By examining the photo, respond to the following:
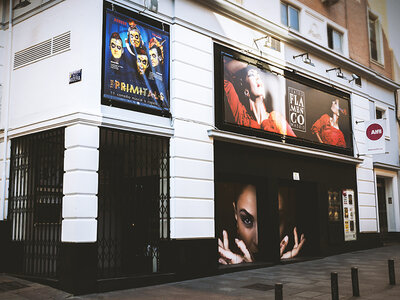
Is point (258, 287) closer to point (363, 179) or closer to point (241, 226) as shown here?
point (241, 226)

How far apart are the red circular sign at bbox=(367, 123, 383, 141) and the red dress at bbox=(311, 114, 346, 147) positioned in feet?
3.98

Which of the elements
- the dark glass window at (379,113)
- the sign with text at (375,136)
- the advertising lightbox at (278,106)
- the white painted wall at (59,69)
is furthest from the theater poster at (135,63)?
the dark glass window at (379,113)

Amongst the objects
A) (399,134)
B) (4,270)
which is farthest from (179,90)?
(399,134)

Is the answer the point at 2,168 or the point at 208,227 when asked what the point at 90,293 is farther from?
the point at 2,168

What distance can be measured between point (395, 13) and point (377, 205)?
33.5ft

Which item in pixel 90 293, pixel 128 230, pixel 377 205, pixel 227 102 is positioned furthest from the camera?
pixel 377 205

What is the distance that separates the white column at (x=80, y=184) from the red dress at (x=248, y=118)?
475cm

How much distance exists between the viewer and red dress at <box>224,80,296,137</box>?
12953mm

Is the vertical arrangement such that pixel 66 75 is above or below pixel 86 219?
above

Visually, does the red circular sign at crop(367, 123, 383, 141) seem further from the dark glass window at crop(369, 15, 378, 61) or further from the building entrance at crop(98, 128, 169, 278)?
the building entrance at crop(98, 128, 169, 278)

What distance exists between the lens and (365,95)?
19406 millimetres

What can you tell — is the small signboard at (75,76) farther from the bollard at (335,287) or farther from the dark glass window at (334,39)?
the dark glass window at (334,39)

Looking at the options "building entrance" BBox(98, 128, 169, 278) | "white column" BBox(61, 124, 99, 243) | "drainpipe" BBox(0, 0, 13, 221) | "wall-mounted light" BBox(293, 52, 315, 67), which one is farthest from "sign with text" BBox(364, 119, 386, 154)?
"drainpipe" BBox(0, 0, 13, 221)

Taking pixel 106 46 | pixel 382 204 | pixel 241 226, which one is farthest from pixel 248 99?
pixel 382 204
